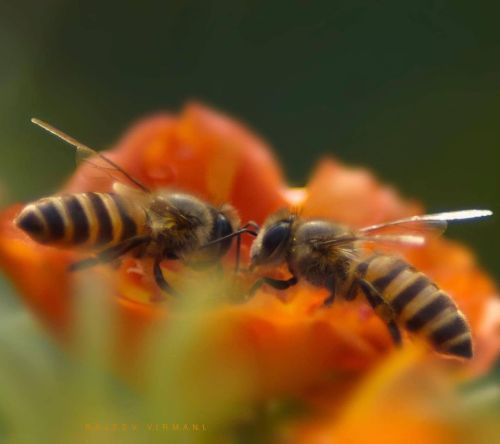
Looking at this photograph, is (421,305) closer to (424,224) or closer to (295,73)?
(424,224)

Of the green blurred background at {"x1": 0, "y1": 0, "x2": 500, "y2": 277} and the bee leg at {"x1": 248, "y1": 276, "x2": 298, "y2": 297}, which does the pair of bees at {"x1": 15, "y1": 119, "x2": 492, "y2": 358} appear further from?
the green blurred background at {"x1": 0, "y1": 0, "x2": 500, "y2": 277}

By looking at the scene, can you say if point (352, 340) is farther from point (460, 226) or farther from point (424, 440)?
point (460, 226)

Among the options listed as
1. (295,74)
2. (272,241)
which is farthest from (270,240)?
(295,74)

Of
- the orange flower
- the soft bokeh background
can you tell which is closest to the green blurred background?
the soft bokeh background

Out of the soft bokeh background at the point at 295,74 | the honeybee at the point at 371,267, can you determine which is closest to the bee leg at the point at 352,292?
the honeybee at the point at 371,267

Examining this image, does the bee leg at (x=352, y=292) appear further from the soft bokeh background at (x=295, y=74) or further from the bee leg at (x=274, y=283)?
the soft bokeh background at (x=295, y=74)

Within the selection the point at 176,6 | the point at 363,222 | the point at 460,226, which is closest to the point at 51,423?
the point at 363,222

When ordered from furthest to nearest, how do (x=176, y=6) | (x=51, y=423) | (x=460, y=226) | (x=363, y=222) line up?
(x=176, y=6) → (x=460, y=226) → (x=363, y=222) → (x=51, y=423)
